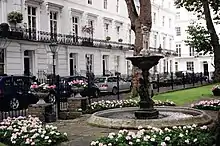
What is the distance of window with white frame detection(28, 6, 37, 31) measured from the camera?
30.7 m

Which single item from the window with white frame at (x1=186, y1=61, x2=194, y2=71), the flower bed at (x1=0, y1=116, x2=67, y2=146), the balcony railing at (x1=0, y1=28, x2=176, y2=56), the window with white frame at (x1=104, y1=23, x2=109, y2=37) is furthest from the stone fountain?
the window with white frame at (x1=186, y1=61, x2=194, y2=71)

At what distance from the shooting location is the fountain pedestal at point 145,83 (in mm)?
11181

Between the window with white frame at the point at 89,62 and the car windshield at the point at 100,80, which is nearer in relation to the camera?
the car windshield at the point at 100,80

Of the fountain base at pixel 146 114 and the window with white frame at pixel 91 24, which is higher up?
the window with white frame at pixel 91 24

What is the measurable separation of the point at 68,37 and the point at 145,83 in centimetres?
2436

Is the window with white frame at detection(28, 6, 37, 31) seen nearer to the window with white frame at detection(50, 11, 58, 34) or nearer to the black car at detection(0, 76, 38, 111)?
the window with white frame at detection(50, 11, 58, 34)

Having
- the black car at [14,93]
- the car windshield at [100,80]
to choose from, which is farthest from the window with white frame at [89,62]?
the black car at [14,93]

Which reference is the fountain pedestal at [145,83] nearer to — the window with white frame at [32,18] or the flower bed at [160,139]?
the flower bed at [160,139]

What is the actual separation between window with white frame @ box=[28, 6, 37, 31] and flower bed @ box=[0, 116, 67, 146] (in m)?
21.2

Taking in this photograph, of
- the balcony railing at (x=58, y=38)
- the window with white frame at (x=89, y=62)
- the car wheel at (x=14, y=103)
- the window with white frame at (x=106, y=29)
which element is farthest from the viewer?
the window with white frame at (x=106, y=29)

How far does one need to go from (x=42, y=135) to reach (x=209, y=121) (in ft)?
16.8

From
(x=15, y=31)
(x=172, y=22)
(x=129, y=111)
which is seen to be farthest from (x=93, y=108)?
(x=172, y=22)

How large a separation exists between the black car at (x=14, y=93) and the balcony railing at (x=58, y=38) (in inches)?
273

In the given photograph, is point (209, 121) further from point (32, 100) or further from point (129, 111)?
point (32, 100)
